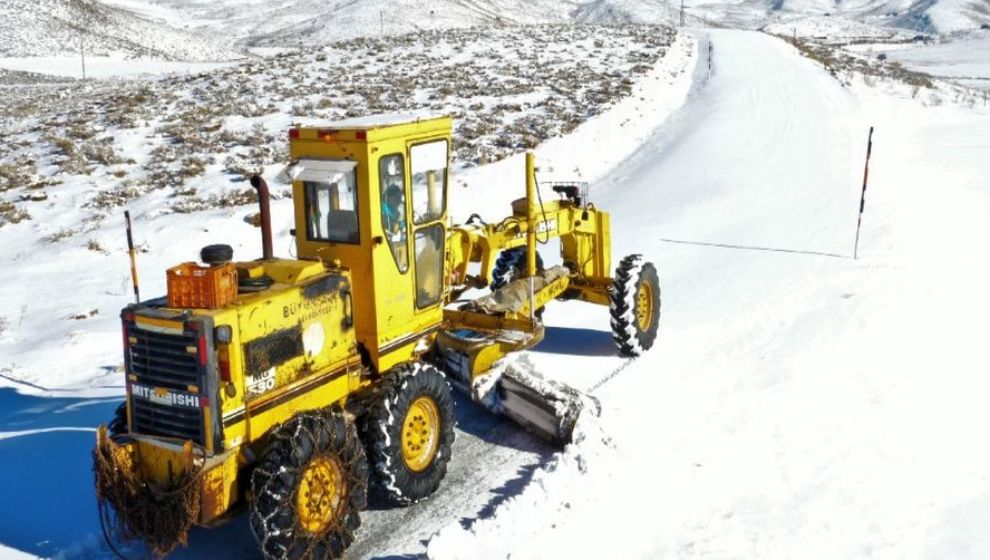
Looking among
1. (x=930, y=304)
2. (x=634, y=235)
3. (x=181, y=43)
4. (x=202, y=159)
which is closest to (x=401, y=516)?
(x=930, y=304)

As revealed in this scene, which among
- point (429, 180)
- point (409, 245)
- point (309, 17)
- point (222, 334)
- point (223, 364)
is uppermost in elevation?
point (309, 17)

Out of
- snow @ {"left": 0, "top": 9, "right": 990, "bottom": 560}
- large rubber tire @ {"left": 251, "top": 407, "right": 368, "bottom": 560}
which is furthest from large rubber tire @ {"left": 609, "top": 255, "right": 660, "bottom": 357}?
large rubber tire @ {"left": 251, "top": 407, "right": 368, "bottom": 560}

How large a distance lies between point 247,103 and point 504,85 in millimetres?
9441

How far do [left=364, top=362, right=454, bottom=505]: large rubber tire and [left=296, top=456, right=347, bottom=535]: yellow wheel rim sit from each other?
45cm

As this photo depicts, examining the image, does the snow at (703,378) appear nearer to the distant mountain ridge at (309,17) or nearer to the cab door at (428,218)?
the cab door at (428,218)

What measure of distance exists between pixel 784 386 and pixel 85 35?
2622 inches

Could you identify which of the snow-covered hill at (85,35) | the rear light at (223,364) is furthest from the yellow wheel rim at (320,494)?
the snow-covered hill at (85,35)

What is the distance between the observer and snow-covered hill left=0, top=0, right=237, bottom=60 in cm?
5941

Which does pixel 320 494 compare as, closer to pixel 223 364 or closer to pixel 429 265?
pixel 223 364

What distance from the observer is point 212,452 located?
6047 mm

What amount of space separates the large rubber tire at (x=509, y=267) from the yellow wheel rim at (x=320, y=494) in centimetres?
502

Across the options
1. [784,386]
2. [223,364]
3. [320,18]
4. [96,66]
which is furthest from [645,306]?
[320,18]

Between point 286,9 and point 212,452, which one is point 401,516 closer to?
point 212,452

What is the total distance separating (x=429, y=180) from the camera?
783 cm
